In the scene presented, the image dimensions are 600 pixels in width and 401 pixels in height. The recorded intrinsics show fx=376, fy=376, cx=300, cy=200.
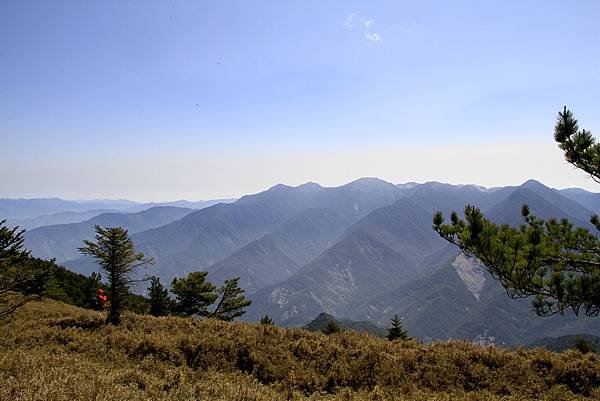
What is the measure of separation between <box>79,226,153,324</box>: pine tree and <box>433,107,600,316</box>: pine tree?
60.7 ft

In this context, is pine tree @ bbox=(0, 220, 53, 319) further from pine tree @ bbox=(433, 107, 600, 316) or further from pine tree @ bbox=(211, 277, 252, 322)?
pine tree @ bbox=(211, 277, 252, 322)

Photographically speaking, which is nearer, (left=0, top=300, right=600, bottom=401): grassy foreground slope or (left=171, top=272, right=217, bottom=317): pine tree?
(left=0, top=300, right=600, bottom=401): grassy foreground slope

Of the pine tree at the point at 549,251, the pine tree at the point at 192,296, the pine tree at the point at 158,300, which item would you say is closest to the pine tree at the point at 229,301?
the pine tree at the point at 192,296

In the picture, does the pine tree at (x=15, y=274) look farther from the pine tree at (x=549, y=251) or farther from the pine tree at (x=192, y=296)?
the pine tree at (x=192, y=296)

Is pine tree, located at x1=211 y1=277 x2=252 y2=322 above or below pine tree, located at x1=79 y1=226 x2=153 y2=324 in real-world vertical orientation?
below

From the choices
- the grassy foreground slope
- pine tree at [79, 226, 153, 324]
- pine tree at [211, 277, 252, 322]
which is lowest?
pine tree at [211, 277, 252, 322]

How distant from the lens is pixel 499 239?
44.1ft

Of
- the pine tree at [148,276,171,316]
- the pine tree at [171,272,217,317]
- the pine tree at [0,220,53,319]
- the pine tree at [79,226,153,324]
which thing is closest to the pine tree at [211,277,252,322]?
the pine tree at [171,272,217,317]

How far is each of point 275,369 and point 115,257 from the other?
1519 cm

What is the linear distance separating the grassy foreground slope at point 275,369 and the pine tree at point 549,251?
85.3 inches

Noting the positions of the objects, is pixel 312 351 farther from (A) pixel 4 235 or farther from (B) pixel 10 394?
(A) pixel 4 235

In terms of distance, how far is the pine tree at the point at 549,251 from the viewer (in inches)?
505

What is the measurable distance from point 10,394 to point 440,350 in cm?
1254

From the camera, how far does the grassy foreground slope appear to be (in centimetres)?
833
